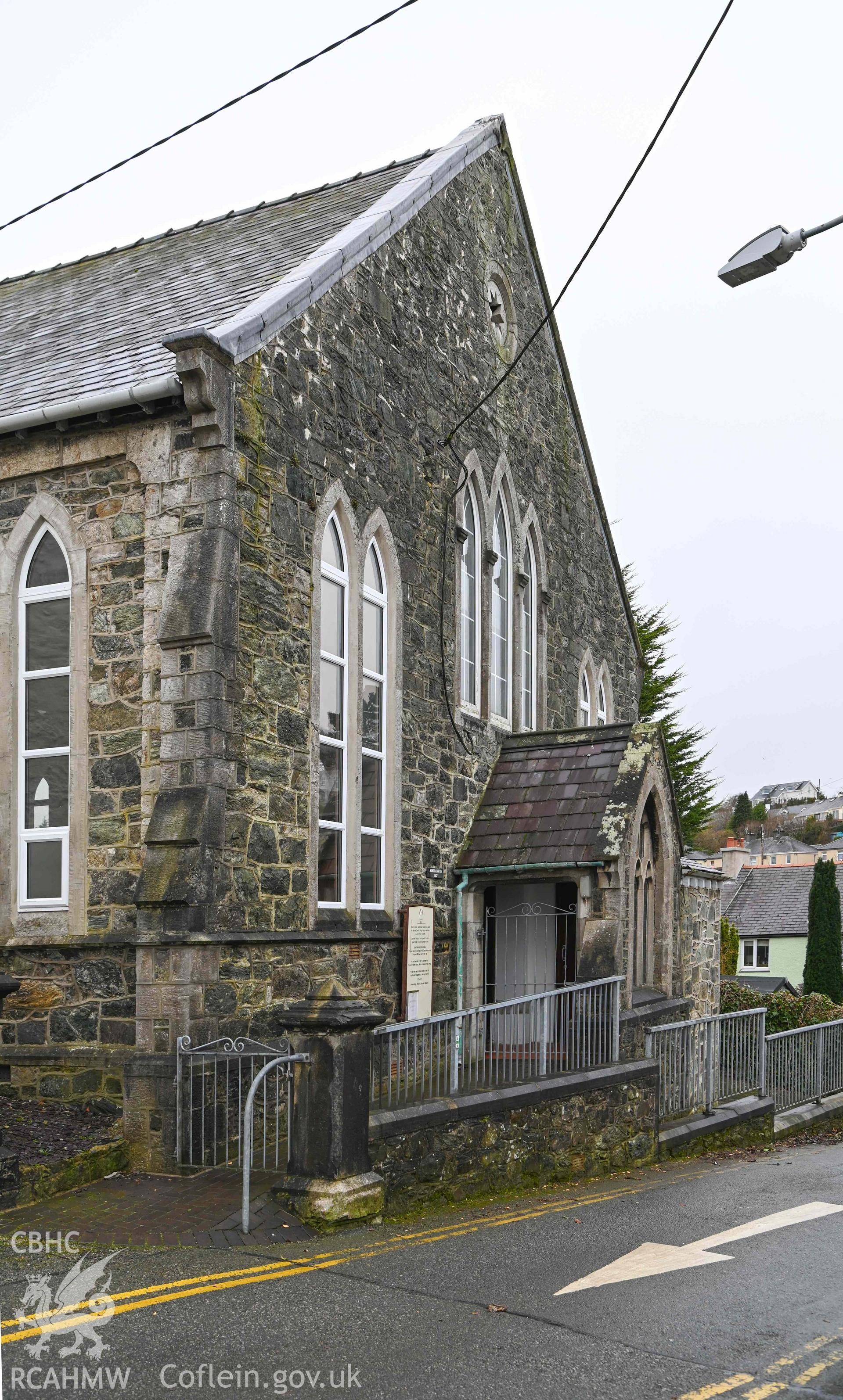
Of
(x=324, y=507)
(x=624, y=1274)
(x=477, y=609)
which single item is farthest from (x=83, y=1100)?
(x=477, y=609)

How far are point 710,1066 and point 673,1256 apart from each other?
681 cm

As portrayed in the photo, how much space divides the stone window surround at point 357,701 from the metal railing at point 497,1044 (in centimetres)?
177

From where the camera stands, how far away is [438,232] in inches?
613

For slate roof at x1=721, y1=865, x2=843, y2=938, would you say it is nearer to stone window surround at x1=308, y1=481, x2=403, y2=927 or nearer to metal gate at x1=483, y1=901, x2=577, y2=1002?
metal gate at x1=483, y1=901, x2=577, y2=1002

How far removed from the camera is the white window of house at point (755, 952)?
55.2 meters

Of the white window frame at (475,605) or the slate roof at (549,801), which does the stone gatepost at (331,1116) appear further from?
the white window frame at (475,605)

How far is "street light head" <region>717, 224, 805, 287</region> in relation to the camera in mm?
8320

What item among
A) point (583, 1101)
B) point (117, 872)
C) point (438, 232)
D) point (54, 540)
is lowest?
point (583, 1101)

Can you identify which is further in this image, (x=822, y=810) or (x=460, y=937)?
(x=822, y=810)

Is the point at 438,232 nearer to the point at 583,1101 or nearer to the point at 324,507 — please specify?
the point at 324,507

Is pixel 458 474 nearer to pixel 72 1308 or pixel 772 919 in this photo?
pixel 72 1308

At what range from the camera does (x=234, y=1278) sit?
6.96 m

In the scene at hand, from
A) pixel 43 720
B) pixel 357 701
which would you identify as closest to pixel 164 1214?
pixel 43 720

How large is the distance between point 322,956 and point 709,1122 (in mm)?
5169
